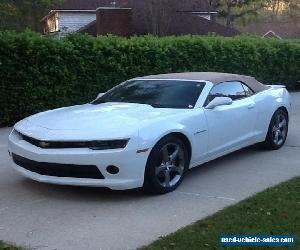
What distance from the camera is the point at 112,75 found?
1239 centimetres

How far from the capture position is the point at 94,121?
5.84 meters

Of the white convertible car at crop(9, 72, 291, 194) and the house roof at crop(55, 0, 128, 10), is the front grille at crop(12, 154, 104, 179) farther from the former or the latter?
the house roof at crop(55, 0, 128, 10)

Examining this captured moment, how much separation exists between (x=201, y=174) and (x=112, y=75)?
6.08m

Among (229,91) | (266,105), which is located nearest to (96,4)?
(266,105)

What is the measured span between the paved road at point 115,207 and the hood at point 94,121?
0.71 m

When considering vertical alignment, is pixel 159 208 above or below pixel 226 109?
below

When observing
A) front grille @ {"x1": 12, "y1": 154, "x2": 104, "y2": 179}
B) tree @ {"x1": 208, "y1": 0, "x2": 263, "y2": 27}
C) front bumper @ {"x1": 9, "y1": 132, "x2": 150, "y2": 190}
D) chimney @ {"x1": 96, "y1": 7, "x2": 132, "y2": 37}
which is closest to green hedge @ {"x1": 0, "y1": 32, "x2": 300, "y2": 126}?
front grille @ {"x1": 12, "y1": 154, "x2": 104, "y2": 179}

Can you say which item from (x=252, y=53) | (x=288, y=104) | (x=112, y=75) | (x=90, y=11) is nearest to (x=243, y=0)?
(x=90, y=11)

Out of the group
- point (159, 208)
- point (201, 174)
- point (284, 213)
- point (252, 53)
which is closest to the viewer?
point (284, 213)

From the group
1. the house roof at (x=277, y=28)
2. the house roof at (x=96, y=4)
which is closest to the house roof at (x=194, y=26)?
the house roof at (x=96, y=4)

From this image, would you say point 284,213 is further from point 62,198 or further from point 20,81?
point 20,81

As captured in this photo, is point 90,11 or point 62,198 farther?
point 90,11

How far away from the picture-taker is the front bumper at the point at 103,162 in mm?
5387

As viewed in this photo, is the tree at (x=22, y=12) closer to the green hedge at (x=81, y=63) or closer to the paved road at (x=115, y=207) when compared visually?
the green hedge at (x=81, y=63)
